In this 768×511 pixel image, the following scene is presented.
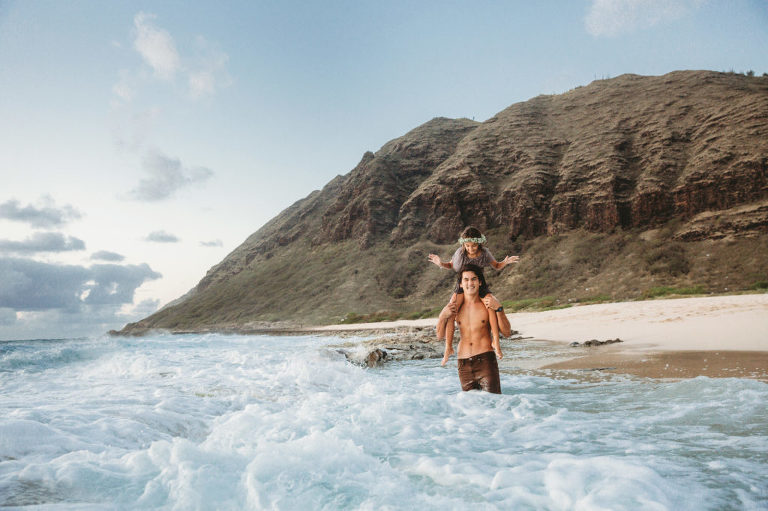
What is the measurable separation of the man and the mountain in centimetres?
3359

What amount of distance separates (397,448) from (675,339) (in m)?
11.9

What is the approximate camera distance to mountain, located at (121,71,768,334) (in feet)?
147

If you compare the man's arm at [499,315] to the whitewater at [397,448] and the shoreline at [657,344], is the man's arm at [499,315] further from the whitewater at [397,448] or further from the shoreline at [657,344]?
the shoreline at [657,344]

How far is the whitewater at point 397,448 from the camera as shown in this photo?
3066 millimetres

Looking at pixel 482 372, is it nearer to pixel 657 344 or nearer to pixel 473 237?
pixel 473 237

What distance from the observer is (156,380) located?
366 inches

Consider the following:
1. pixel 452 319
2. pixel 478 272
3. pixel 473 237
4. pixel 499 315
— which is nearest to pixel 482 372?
pixel 452 319

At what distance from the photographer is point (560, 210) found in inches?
2352

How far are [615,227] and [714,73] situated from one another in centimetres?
3953

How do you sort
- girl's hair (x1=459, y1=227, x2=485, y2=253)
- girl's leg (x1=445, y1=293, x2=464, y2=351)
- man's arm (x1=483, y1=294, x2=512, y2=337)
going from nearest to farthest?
man's arm (x1=483, y1=294, x2=512, y2=337) → girl's hair (x1=459, y1=227, x2=485, y2=253) → girl's leg (x1=445, y1=293, x2=464, y2=351)

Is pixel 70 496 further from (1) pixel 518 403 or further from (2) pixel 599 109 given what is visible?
(2) pixel 599 109

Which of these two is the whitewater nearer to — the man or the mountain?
the man

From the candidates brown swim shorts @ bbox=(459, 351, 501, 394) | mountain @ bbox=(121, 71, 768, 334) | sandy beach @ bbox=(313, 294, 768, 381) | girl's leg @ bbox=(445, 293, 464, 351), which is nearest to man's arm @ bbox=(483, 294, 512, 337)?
girl's leg @ bbox=(445, 293, 464, 351)

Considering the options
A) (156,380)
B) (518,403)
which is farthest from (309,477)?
(156,380)
